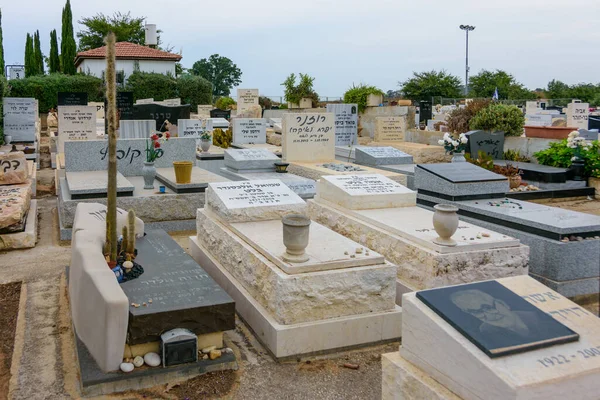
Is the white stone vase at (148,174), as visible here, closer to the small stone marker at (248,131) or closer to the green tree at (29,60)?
the small stone marker at (248,131)

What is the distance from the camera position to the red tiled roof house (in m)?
41.0

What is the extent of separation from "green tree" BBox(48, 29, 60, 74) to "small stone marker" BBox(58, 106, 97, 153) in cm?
3522

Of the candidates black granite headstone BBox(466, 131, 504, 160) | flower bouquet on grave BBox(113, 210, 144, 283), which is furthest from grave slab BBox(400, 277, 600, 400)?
black granite headstone BBox(466, 131, 504, 160)

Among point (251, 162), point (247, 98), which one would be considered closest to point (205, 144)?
point (251, 162)

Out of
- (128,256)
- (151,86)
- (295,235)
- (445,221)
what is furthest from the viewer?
(151,86)

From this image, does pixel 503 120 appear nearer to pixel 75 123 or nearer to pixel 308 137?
pixel 308 137

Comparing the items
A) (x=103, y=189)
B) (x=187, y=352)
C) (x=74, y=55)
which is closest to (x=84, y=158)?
(x=103, y=189)

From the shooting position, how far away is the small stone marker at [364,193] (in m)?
7.19

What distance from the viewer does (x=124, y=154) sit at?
10680 millimetres

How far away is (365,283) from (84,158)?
701 cm

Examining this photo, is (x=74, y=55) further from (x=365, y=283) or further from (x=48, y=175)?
(x=365, y=283)

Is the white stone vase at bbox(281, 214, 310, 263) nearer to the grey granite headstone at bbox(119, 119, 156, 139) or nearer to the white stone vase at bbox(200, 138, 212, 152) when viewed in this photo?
the grey granite headstone at bbox(119, 119, 156, 139)

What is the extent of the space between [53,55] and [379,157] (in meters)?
40.2

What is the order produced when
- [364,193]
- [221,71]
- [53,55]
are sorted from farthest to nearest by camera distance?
[221,71], [53,55], [364,193]
